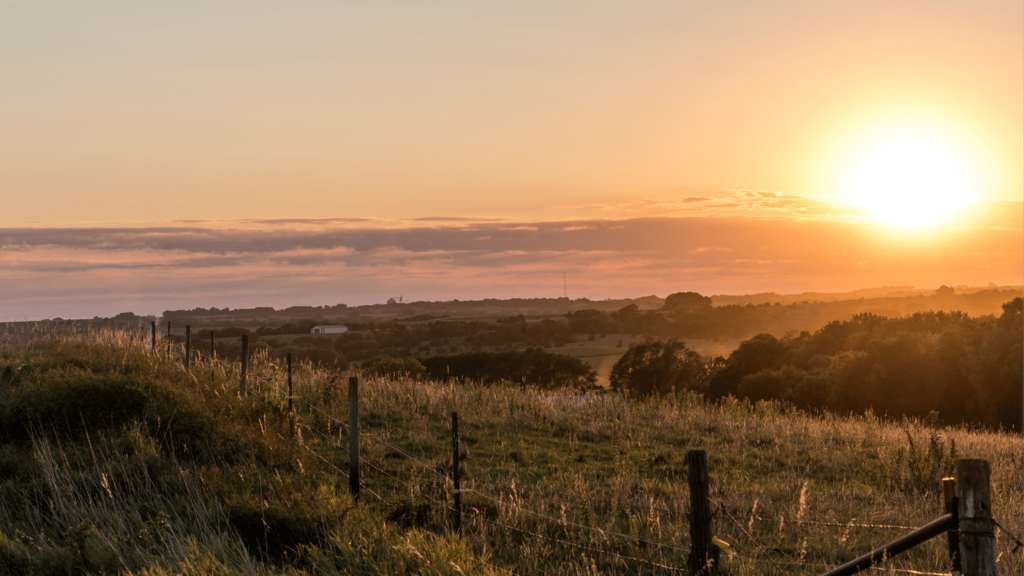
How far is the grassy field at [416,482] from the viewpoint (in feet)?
24.4

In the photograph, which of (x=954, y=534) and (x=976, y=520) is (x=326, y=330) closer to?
(x=954, y=534)

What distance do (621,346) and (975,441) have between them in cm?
7113

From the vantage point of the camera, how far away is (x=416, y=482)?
10.3m

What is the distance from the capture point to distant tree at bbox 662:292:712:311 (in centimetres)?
11478

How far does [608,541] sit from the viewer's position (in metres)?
8.07

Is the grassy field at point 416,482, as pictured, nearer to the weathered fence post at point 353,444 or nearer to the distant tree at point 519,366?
the weathered fence post at point 353,444

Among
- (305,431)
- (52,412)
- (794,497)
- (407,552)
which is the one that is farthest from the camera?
(305,431)

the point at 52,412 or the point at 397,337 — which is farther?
the point at 397,337

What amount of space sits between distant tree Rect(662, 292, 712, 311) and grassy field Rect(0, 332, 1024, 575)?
97975 millimetres

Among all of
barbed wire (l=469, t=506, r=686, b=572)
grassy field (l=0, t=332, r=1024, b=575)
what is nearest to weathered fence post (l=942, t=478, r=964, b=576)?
grassy field (l=0, t=332, r=1024, b=575)

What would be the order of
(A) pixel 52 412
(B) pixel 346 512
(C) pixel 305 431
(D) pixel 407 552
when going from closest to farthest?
(D) pixel 407 552, (B) pixel 346 512, (A) pixel 52 412, (C) pixel 305 431

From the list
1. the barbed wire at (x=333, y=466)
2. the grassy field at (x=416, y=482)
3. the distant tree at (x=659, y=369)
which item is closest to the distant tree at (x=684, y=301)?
the distant tree at (x=659, y=369)

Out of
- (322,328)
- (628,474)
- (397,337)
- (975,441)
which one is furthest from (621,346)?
(628,474)

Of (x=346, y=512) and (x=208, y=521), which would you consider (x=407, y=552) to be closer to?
(x=346, y=512)
